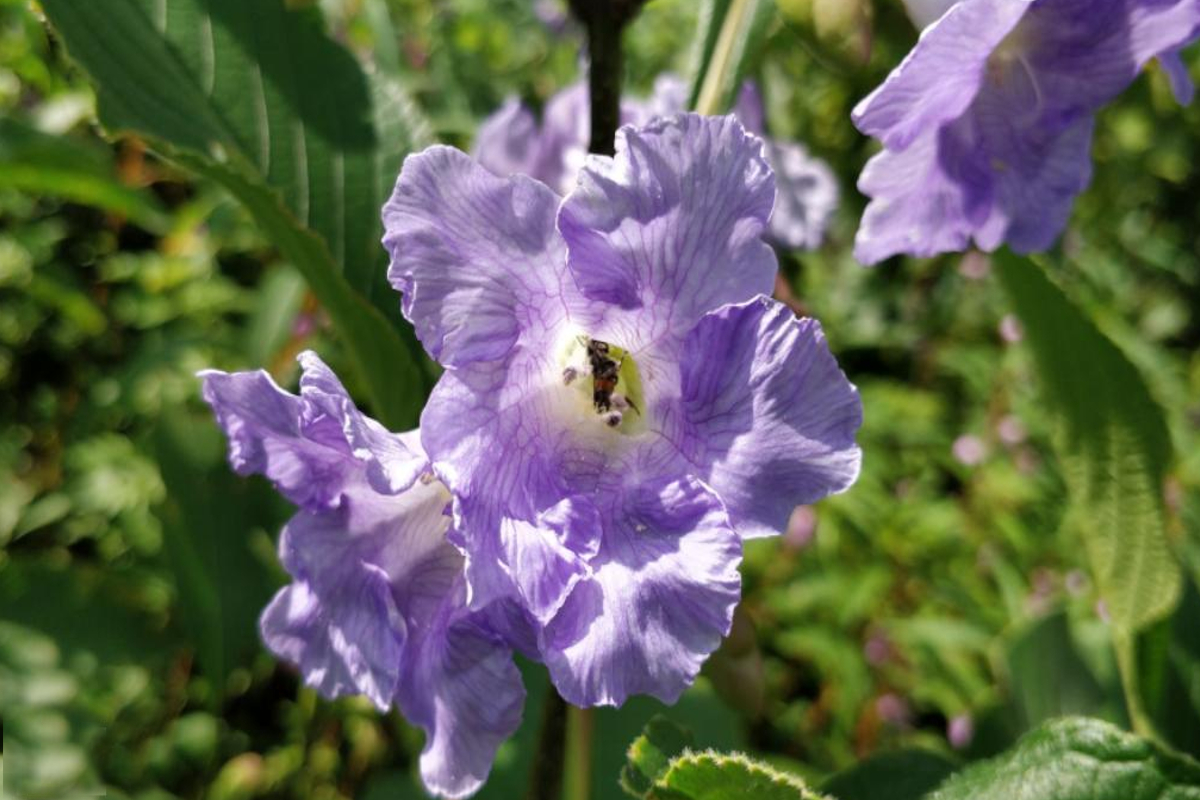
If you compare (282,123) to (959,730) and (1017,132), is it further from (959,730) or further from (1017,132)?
(959,730)

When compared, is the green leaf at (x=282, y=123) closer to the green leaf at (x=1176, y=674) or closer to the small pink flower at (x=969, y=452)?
the green leaf at (x=1176, y=674)

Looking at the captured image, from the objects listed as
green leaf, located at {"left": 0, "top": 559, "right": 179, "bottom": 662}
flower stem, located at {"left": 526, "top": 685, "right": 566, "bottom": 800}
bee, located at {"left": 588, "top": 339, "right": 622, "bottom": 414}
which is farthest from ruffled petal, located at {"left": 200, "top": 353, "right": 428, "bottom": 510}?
green leaf, located at {"left": 0, "top": 559, "right": 179, "bottom": 662}

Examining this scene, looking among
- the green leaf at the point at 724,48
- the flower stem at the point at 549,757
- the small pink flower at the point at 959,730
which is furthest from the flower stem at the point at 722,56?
the small pink flower at the point at 959,730

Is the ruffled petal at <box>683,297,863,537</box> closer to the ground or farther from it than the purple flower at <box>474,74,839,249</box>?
farther from it

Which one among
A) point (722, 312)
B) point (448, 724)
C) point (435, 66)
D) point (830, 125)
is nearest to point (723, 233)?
point (722, 312)

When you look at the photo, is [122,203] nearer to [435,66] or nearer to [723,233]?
[723,233]

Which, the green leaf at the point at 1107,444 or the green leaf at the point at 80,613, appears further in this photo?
the green leaf at the point at 80,613

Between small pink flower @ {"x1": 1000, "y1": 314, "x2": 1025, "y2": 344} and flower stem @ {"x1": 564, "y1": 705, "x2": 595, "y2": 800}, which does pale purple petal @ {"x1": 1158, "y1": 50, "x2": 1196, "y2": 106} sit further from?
flower stem @ {"x1": 564, "y1": 705, "x2": 595, "y2": 800}
